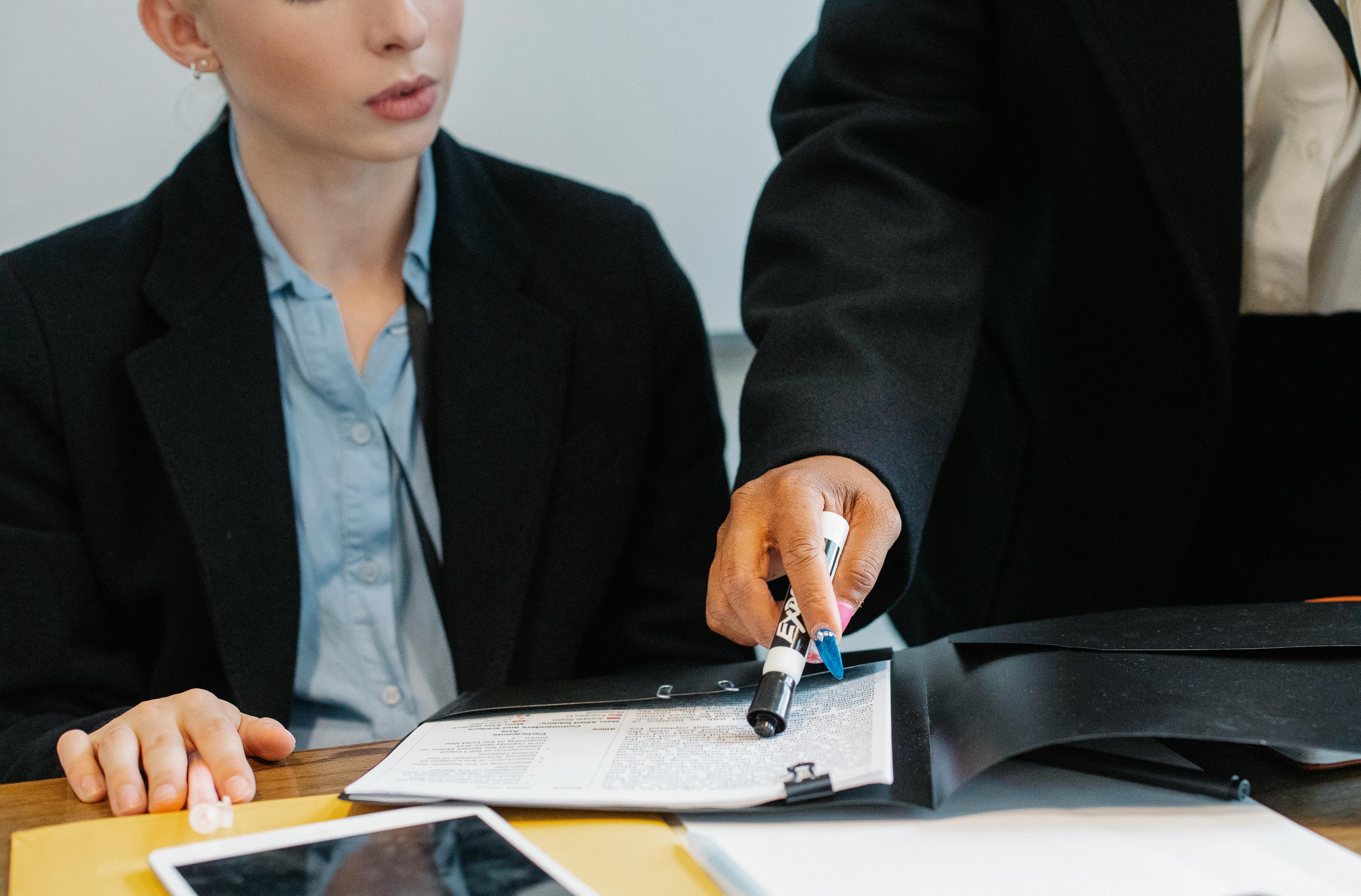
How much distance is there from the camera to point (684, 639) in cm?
102

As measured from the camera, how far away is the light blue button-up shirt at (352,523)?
968 millimetres

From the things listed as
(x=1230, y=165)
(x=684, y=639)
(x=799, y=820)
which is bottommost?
(x=684, y=639)

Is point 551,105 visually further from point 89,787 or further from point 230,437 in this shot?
point 89,787

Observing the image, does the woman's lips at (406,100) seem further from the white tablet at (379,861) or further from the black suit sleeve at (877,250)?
the white tablet at (379,861)

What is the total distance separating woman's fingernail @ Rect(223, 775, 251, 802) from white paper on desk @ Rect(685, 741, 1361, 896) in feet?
0.76

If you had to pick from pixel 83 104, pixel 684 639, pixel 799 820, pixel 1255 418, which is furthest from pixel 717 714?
pixel 83 104

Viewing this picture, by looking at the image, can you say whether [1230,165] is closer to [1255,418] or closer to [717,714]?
[1255,418]

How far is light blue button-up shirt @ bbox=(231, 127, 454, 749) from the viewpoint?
3.18ft

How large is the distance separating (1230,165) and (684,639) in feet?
1.92

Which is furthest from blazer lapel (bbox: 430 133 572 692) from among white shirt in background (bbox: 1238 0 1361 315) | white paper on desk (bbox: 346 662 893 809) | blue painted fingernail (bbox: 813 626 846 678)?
white shirt in background (bbox: 1238 0 1361 315)

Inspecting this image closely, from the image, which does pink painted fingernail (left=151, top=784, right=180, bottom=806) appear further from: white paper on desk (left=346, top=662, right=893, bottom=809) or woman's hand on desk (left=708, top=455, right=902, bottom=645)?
woman's hand on desk (left=708, top=455, right=902, bottom=645)

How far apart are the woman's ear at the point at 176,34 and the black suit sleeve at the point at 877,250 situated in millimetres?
503

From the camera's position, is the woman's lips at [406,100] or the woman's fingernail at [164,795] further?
the woman's lips at [406,100]

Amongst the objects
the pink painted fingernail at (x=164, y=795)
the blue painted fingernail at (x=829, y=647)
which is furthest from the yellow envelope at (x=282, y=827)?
the blue painted fingernail at (x=829, y=647)
